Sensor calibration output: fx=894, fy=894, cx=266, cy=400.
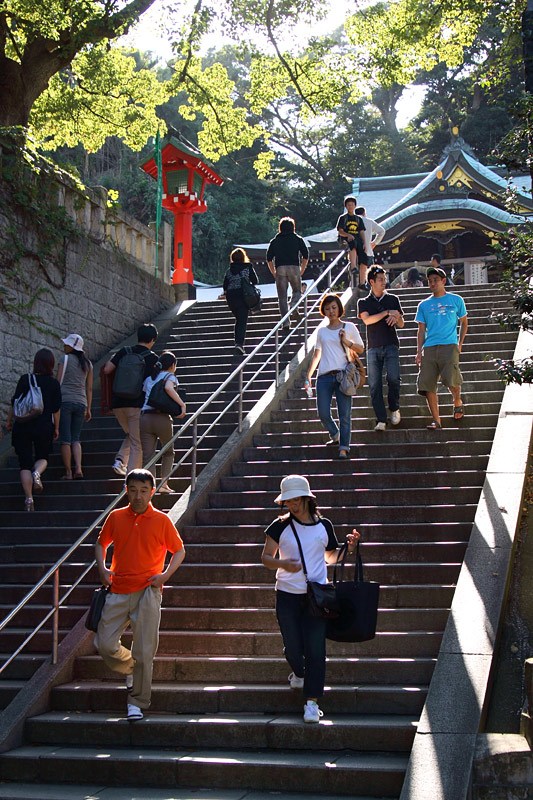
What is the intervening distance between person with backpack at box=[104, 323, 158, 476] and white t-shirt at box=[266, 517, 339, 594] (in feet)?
11.1

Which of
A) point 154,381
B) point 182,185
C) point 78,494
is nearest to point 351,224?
point 154,381

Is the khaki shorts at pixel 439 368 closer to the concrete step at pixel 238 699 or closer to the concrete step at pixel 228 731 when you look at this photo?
the concrete step at pixel 238 699

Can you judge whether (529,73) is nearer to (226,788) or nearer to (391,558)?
(391,558)

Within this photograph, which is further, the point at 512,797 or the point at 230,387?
the point at 230,387

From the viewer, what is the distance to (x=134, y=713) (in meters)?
5.47

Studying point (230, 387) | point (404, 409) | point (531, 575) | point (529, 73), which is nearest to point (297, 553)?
point (531, 575)

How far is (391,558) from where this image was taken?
6953 mm

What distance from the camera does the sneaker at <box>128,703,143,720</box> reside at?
547cm

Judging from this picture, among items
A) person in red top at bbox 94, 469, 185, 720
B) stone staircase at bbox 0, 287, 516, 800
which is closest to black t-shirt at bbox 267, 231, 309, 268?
stone staircase at bbox 0, 287, 516, 800

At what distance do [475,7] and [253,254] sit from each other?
14945mm

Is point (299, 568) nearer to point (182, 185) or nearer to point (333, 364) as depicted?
point (333, 364)

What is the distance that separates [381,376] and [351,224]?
5.14 metres

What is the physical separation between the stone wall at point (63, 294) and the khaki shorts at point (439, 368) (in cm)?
495

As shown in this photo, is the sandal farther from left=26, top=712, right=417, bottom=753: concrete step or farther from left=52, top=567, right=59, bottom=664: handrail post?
left=52, top=567, right=59, bottom=664: handrail post
